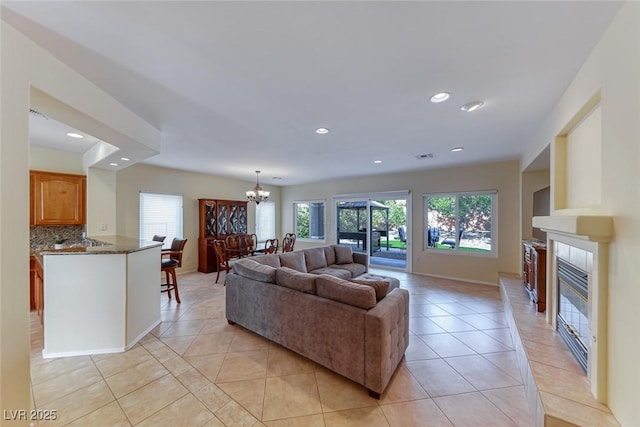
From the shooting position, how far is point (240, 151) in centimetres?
407

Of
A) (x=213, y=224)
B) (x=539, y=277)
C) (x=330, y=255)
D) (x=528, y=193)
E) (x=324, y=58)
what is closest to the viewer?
(x=324, y=58)

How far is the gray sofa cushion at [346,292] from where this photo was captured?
203 cm

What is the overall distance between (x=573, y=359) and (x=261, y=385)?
2.49 metres

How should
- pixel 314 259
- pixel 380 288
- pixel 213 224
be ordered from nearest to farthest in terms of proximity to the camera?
pixel 380 288, pixel 314 259, pixel 213 224

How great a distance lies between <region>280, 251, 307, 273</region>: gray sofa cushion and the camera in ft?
13.7

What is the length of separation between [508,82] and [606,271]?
151cm

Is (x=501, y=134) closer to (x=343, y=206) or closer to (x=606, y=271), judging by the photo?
(x=606, y=271)

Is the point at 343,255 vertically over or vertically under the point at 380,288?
under

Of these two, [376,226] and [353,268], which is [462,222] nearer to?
[376,226]

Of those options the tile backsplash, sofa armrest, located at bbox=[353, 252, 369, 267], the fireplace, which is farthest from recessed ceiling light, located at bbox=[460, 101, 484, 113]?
the tile backsplash

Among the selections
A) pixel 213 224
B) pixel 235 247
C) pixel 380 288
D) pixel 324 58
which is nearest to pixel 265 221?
pixel 213 224

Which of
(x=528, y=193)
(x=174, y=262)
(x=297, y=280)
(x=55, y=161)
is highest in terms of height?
(x=55, y=161)

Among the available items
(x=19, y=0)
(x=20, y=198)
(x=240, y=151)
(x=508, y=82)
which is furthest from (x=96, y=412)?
(x=508, y=82)

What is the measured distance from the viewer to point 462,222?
5.43 meters
